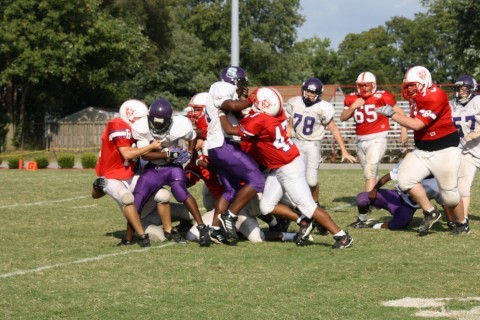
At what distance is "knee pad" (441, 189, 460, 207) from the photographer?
29.0 feet

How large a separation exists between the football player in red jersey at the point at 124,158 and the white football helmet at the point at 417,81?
2.65 meters

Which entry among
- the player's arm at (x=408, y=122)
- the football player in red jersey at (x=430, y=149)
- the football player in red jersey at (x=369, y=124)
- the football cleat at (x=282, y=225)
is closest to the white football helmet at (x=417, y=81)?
the football player in red jersey at (x=430, y=149)

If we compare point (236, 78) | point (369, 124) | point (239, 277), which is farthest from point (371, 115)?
point (239, 277)

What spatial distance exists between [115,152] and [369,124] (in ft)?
13.0

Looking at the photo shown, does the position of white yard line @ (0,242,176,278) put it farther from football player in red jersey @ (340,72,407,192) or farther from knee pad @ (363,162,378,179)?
football player in red jersey @ (340,72,407,192)

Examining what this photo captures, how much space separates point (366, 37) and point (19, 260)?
89051mm

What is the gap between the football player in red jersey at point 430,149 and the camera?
880cm

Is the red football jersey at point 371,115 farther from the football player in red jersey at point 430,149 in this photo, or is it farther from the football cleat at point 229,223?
the football cleat at point 229,223

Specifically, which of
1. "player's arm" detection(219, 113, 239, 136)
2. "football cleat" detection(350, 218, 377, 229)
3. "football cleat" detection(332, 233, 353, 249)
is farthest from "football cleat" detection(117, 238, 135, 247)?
"football cleat" detection(350, 218, 377, 229)

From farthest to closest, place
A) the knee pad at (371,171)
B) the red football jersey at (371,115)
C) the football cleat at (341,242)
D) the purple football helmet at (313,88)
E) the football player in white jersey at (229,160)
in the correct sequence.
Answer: the red football jersey at (371,115) → the knee pad at (371,171) → the purple football helmet at (313,88) → the football player in white jersey at (229,160) → the football cleat at (341,242)

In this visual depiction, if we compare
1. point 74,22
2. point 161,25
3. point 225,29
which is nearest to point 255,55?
point 225,29

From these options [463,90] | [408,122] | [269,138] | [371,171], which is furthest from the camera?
[371,171]

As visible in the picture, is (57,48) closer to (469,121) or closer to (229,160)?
(469,121)

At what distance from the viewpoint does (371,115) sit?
11.2m
